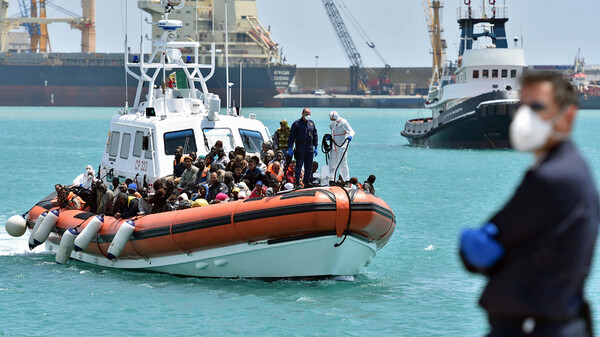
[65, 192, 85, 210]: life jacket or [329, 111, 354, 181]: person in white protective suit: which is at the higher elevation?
[329, 111, 354, 181]: person in white protective suit

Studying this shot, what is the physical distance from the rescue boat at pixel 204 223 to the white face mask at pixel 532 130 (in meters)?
8.29

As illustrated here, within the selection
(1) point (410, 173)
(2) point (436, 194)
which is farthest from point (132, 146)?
(1) point (410, 173)

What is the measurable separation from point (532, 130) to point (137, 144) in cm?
1306

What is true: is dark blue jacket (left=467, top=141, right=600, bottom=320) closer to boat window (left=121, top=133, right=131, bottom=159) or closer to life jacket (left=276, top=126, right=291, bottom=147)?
life jacket (left=276, top=126, right=291, bottom=147)

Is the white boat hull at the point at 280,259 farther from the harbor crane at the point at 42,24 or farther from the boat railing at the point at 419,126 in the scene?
the harbor crane at the point at 42,24

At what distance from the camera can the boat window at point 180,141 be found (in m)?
15.5

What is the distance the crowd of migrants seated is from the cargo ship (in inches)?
4345

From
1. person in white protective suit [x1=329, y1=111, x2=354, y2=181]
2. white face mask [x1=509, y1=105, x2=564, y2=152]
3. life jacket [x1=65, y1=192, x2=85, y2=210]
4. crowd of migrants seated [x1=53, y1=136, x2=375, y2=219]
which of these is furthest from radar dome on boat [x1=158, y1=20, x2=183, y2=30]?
white face mask [x1=509, y1=105, x2=564, y2=152]

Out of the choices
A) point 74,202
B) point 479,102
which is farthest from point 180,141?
point 479,102

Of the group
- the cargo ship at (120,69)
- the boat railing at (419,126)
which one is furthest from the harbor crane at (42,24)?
the boat railing at (419,126)

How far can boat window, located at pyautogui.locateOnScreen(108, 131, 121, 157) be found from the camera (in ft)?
54.6

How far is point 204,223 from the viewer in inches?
489

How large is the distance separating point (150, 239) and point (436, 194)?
1988cm

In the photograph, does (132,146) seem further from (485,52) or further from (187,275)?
(485,52)
